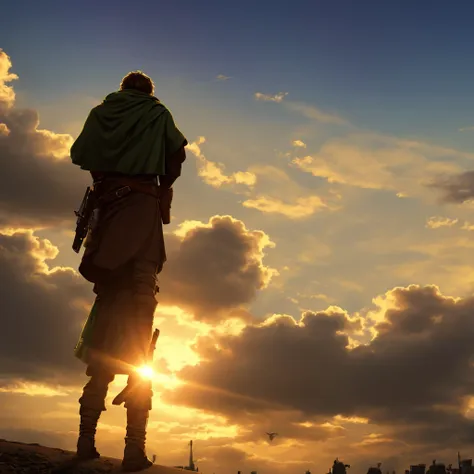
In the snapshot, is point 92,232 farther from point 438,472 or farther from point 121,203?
point 438,472

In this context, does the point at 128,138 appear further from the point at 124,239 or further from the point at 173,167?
the point at 124,239

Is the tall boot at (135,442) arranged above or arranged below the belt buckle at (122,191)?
below

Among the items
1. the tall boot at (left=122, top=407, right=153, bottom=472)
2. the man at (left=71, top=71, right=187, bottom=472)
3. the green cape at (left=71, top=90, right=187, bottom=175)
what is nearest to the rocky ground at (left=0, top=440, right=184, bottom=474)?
the tall boot at (left=122, top=407, right=153, bottom=472)

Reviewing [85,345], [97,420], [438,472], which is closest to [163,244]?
[85,345]

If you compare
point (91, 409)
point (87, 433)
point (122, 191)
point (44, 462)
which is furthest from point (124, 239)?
point (44, 462)

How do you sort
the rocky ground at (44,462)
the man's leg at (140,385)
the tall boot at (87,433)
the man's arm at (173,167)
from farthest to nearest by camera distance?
the man's arm at (173,167)
the tall boot at (87,433)
the man's leg at (140,385)
the rocky ground at (44,462)

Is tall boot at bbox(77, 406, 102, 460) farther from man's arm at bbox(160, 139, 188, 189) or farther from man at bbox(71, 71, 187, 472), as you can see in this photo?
man's arm at bbox(160, 139, 188, 189)

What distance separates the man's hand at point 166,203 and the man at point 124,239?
17mm

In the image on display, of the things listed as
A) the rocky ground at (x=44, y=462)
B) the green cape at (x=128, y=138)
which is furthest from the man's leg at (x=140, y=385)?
the green cape at (x=128, y=138)

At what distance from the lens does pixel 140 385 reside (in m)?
11.4

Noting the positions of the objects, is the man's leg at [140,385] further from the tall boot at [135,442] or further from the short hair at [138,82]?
the short hair at [138,82]

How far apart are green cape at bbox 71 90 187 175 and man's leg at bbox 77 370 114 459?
341 centimetres

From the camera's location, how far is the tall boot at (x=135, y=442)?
10.7m

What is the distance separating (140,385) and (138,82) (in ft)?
17.7
